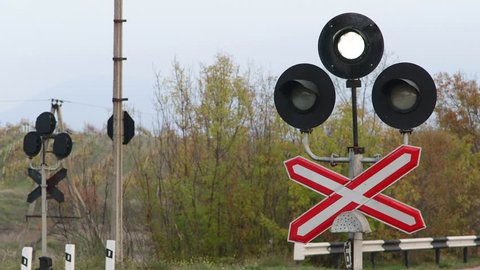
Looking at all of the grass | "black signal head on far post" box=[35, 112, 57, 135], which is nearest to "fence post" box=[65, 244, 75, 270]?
the grass

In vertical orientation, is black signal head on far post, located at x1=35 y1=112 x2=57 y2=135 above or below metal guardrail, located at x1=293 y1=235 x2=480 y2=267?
above

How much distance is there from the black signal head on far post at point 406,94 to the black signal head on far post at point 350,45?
14 cm

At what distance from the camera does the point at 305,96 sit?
595cm

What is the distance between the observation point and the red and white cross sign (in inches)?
213

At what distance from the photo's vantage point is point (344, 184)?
5.55 meters

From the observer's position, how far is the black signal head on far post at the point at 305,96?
19.3 feet

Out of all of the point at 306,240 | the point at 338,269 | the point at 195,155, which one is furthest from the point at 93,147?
the point at 306,240

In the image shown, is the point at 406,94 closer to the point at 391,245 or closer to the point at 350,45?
the point at 350,45

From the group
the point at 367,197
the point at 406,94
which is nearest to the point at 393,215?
the point at 367,197

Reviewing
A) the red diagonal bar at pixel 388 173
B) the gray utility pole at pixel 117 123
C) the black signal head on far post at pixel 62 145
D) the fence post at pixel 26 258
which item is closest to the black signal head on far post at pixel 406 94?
the red diagonal bar at pixel 388 173

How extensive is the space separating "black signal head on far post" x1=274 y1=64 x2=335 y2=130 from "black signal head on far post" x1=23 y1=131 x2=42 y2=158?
14.0m

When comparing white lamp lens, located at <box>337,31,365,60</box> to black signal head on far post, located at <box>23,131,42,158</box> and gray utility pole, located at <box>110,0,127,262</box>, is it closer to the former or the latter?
gray utility pole, located at <box>110,0,127,262</box>

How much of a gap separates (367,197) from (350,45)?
102 centimetres

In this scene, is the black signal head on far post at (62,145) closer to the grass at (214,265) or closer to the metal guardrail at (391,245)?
the grass at (214,265)
